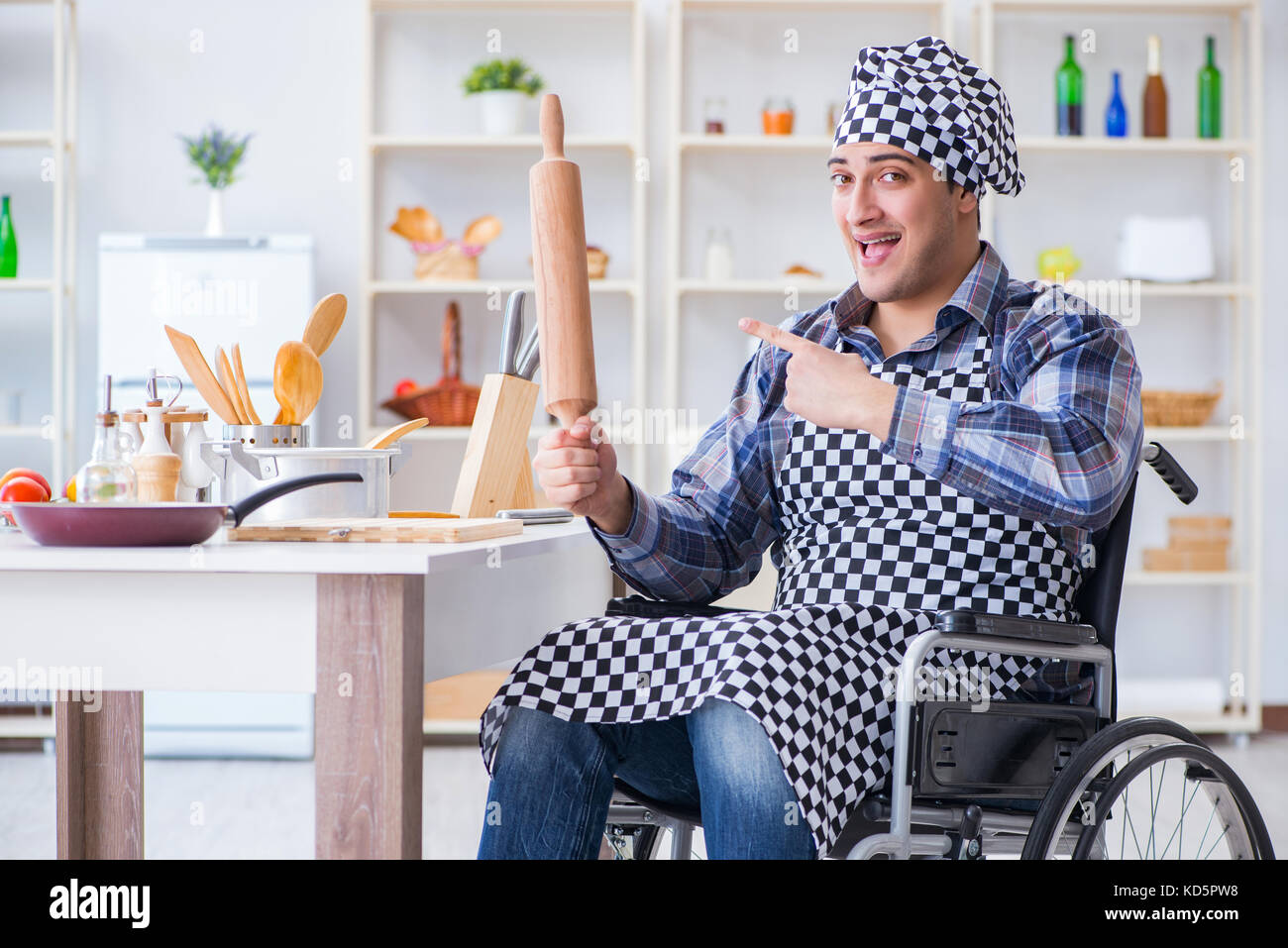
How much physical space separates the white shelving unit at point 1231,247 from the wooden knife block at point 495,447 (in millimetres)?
2751

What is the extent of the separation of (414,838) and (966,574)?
69 cm

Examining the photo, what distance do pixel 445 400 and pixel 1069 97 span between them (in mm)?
2224

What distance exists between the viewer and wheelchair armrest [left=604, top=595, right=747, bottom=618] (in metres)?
1.50

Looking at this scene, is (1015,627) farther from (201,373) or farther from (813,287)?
(813,287)

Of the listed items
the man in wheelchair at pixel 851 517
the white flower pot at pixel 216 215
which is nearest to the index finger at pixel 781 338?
the man in wheelchair at pixel 851 517

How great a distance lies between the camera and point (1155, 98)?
13.5ft

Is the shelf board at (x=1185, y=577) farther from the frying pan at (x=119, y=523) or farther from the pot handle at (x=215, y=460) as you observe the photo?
the frying pan at (x=119, y=523)

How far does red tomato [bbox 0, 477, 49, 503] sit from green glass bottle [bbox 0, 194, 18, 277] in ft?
9.53

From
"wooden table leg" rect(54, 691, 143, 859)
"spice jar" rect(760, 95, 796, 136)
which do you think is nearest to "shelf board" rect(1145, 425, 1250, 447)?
"spice jar" rect(760, 95, 796, 136)

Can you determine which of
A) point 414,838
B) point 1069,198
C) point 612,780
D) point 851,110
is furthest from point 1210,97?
point 414,838

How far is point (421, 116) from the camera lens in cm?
→ 431

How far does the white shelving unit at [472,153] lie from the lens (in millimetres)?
4004
